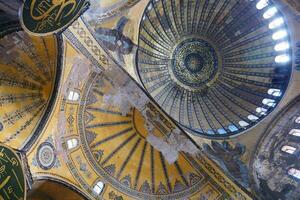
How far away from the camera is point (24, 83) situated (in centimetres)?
869

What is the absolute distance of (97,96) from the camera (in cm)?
990

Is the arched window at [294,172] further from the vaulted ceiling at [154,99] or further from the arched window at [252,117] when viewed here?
the arched window at [252,117]

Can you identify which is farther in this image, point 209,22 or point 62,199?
point 209,22

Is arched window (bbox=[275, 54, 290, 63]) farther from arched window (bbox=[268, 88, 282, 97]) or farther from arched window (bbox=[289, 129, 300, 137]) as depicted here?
arched window (bbox=[289, 129, 300, 137])

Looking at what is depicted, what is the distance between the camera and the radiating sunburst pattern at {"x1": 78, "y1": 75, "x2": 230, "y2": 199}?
10031mm

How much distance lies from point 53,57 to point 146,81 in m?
5.39

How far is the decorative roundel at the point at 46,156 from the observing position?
8562 mm

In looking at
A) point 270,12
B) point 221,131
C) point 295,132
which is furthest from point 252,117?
point 270,12

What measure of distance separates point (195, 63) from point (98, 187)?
7.92 metres

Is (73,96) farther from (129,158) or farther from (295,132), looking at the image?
(295,132)

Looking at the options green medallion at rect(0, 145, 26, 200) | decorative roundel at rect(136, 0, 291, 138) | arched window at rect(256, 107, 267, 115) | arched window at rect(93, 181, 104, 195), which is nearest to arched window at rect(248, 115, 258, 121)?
decorative roundel at rect(136, 0, 291, 138)

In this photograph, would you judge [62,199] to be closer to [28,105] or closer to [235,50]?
[28,105]

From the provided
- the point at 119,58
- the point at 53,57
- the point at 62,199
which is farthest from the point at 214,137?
→ the point at 53,57

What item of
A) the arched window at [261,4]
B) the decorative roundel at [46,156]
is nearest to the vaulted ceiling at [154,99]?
the decorative roundel at [46,156]
